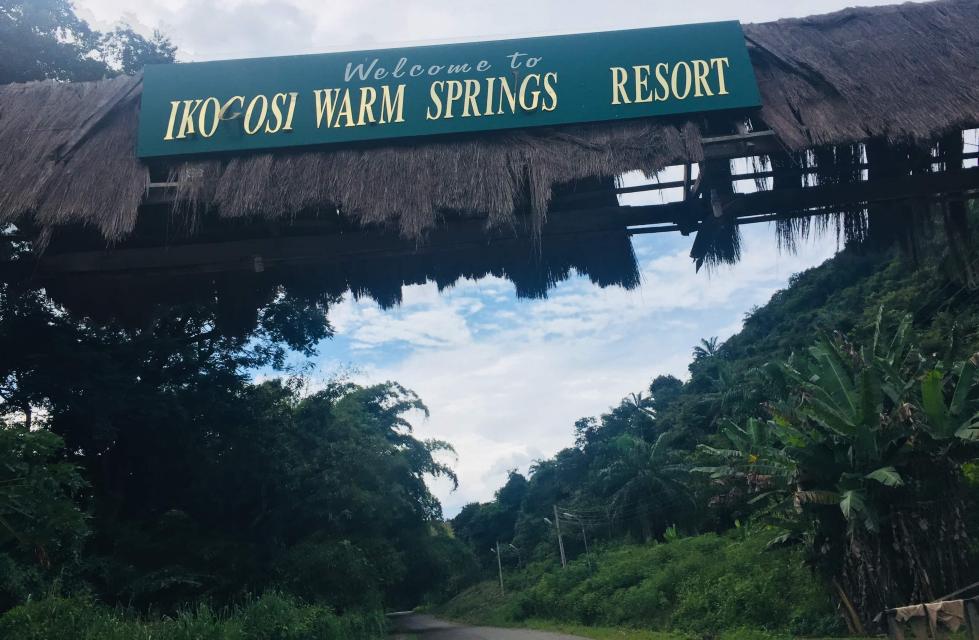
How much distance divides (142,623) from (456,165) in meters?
6.90

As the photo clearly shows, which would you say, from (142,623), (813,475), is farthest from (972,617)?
(142,623)

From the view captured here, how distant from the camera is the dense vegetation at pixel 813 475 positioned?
10.0 metres

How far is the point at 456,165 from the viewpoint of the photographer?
3.97 metres

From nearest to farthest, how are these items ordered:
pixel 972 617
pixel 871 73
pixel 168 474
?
pixel 871 73, pixel 972 617, pixel 168 474

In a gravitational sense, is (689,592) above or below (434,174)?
below

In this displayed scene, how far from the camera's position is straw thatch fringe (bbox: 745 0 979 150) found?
155 inches

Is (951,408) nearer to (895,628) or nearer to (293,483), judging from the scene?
(895,628)

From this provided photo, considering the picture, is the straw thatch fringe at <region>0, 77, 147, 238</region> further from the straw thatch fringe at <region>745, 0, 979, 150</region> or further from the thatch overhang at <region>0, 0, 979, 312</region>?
the straw thatch fringe at <region>745, 0, 979, 150</region>

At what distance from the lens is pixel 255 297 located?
14.6 ft

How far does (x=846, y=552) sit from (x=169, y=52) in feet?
47.3

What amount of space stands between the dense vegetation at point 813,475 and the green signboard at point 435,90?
1.74 m

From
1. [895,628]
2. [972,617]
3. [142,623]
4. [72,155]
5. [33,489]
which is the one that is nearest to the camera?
[72,155]

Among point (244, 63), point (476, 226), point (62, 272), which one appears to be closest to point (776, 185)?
point (476, 226)

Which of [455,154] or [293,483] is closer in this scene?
[455,154]
